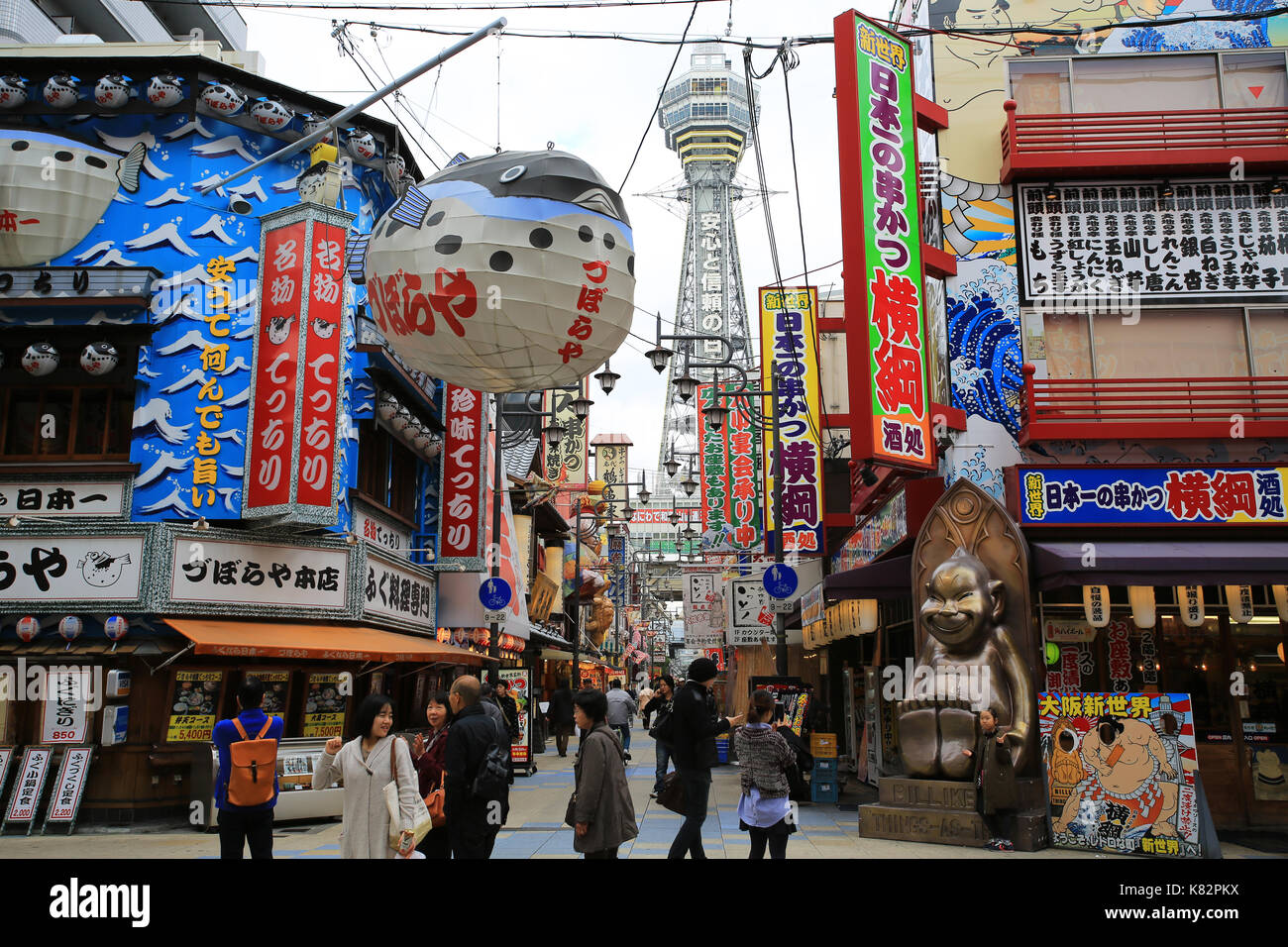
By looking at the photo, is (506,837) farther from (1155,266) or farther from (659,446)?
(659,446)

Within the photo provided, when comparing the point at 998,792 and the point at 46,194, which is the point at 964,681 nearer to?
the point at 998,792

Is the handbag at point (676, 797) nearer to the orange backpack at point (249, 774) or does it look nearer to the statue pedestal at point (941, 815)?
the orange backpack at point (249, 774)

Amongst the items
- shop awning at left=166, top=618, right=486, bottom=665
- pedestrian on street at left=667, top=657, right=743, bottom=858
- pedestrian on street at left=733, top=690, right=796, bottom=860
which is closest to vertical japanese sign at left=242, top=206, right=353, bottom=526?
shop awning at left=166, top=618, right=486, bottom=665

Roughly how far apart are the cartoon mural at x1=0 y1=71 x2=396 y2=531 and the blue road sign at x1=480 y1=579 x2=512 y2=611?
365cm

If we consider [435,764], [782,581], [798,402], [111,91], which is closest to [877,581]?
[782,581]

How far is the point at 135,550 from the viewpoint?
607 inches

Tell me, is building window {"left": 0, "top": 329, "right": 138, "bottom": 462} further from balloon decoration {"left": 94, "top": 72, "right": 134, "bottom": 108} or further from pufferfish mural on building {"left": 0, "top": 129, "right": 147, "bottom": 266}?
balloon decoration {"left": 94, "top": 72, "right": 134, "bottom": 108}

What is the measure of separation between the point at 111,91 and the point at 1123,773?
56.9 feet

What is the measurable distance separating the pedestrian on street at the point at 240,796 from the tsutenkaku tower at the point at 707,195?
130713 mm

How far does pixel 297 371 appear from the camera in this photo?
16.0 metres

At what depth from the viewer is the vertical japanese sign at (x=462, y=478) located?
22.1 metres

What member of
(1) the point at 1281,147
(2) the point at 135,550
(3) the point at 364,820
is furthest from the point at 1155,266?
(2) the point at 135,550

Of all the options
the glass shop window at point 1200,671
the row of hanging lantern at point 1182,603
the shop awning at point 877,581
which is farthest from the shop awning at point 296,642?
the glass shop window at point 1200,671

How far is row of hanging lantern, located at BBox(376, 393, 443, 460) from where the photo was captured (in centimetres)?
1844
